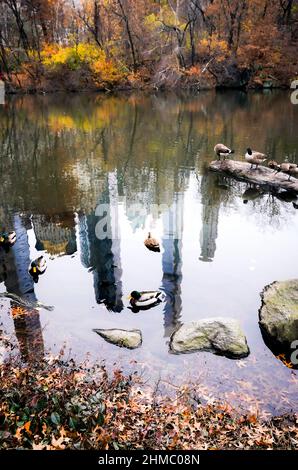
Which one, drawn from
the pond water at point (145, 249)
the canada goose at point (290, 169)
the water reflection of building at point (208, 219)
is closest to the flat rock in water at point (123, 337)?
the pond water at point (145, 249)

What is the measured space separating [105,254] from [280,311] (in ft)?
16.3

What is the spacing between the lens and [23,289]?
909 centimetres

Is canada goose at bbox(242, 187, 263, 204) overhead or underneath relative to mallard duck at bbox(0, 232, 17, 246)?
underneath

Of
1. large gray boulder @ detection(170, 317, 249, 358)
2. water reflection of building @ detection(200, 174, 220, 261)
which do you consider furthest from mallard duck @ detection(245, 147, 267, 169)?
large gray boulder @ detection(170, 317, 249, 358)

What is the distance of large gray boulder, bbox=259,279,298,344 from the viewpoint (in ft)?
23.7

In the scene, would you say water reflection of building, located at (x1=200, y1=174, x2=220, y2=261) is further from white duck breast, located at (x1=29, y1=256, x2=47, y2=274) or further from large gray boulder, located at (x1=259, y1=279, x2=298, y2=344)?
white duck breast, located at (x1=29, y1=256, x2=47, y2=274)

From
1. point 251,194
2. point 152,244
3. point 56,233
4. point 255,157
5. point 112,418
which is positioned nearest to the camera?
point 112,418

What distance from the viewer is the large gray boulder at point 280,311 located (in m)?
7.23

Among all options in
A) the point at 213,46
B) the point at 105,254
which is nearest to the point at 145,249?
the point at 105,254

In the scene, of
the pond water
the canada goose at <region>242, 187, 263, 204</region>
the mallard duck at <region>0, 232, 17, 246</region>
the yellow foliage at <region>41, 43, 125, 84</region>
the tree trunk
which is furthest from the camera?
the yellow foliage at <region>41, 43, 125, 84</region>

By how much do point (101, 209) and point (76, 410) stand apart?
974 centimetres

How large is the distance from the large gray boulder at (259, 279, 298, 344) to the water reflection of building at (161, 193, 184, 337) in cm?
183

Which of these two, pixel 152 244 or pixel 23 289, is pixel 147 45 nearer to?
pixel 152 244

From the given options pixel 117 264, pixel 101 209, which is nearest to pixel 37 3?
pixel 101 209
